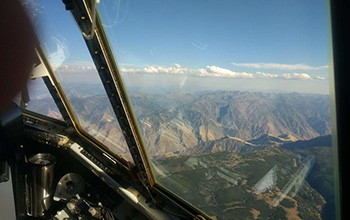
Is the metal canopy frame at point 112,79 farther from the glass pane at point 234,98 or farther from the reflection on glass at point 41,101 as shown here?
the reflection on glass at point 41,101

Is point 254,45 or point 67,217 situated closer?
point 254,45

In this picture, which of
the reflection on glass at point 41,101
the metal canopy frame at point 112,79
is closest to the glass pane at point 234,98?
the metal canopy frame at point 112,79

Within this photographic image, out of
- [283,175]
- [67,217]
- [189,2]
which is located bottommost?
[67,217]

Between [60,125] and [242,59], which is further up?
[242,59]

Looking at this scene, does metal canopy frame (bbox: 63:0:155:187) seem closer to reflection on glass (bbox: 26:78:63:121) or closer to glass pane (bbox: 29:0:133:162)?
glass pane (bbox: 29:0:133:162)

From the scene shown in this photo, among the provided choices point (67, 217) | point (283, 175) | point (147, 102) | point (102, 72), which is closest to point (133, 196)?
point (67, 217)

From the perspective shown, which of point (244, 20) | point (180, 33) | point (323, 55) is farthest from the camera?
point (180, 33)

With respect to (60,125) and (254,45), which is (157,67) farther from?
(60,125)

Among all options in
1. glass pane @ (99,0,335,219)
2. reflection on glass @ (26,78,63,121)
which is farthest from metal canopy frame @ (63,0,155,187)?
reflection on glass @ (26,78,63,121)

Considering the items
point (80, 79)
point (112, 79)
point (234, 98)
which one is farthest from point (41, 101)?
point (234, 98)
